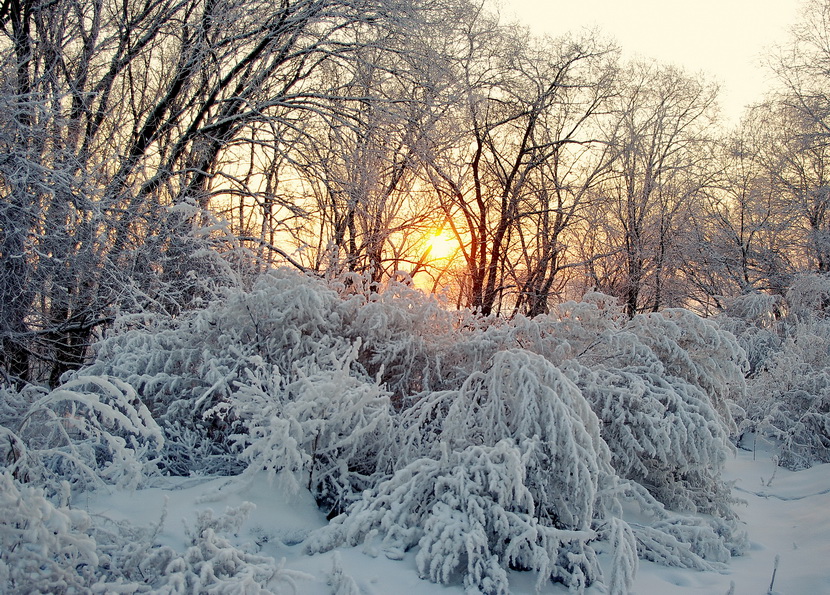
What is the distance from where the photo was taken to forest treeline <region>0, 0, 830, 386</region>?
18.1 ft

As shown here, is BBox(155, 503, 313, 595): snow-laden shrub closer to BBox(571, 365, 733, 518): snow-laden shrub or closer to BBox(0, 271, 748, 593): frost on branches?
BBox(0, 271, 748, 593): frost on branches

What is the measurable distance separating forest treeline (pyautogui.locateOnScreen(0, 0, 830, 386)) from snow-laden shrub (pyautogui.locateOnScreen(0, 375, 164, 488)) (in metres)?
1.35

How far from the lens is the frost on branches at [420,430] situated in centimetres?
278

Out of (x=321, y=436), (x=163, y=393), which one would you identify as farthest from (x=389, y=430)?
(x=163, y=393)

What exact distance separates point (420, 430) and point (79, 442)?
2.10 m

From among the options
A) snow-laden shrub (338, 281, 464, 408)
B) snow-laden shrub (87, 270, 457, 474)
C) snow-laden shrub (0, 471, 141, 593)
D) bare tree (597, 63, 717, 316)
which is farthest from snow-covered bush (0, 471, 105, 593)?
bare tree (597, 63, 717, 316)

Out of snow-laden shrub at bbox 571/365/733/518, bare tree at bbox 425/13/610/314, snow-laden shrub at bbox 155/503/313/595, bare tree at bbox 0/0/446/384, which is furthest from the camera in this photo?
bare tree at bbox 425/13/610/314

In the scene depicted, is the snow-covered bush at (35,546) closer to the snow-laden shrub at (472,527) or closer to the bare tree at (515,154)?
the snow-laden shrub at (472,527)

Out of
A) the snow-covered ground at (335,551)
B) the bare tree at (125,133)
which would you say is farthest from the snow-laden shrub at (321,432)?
the bare tree at (125,133)

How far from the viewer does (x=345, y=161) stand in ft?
29.7

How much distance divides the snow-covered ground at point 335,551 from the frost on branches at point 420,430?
0.09 m

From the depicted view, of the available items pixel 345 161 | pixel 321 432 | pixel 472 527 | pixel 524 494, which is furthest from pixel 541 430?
pixel 345 161

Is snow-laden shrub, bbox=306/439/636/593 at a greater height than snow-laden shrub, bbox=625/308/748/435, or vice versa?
snow-laden shrub, bbox=625/308/748/435

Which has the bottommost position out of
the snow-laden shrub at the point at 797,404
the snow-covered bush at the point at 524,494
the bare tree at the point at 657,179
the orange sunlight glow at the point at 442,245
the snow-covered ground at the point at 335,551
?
the snow-covered ground at the point at 335,551
